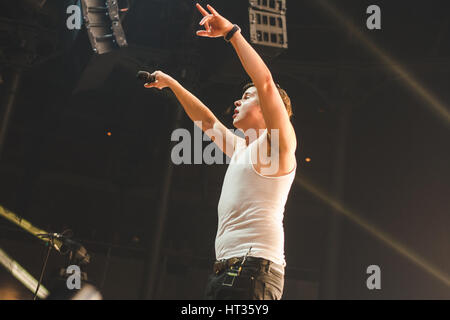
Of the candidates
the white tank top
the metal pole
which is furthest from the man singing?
the metal pole

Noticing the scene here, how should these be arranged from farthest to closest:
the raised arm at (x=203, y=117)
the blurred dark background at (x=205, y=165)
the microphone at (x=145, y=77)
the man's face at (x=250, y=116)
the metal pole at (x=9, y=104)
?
1. the blurred dark background at (x=205, y=165)
2. the metal pole at (x=9, y=104)
3. the raised arm at (x=203, y=117)
4. the microphone at (x=145, y=77)
5. the man's face at (x=250, y=116)

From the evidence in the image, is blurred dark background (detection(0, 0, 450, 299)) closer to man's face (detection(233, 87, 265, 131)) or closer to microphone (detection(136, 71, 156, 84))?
microphone (detection(136, 71, 156, 84))

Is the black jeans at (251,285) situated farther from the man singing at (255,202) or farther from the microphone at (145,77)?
the microphone at (145,77)

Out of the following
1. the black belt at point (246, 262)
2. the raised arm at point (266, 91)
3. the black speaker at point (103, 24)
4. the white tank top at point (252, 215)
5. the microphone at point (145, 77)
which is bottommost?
the black belt at point (246, 262)

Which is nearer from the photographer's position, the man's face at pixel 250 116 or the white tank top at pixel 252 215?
the white tank top at pixel 252 215

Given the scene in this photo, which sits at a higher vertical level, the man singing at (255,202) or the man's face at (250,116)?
the man's face at (250,116)

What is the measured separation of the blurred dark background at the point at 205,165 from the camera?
849 cm

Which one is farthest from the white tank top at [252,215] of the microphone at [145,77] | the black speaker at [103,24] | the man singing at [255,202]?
the black speaker at [103,24]

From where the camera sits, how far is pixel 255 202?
1916 mm

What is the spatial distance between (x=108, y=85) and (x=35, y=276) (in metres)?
4.81

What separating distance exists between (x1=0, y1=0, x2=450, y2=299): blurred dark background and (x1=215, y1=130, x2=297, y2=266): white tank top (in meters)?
4.98

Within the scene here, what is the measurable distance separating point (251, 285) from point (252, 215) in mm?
275

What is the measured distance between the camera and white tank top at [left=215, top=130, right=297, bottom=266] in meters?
1.86
